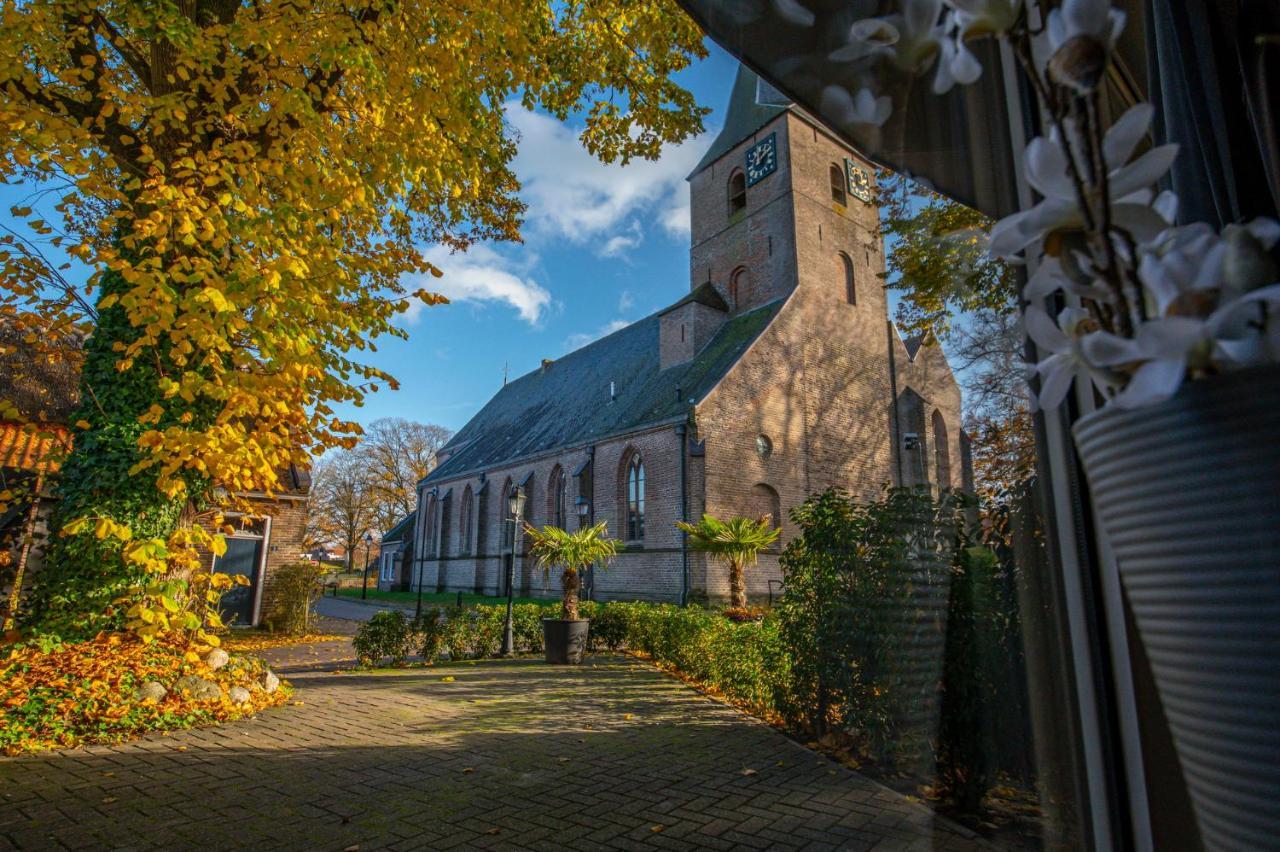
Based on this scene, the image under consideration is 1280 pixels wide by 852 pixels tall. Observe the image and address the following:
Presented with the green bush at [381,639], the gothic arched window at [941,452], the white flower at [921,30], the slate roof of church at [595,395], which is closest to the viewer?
the white flower at [921,30]

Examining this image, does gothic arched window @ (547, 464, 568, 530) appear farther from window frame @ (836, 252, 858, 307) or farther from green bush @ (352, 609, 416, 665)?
window frame @ (836, 252, 858, 307)

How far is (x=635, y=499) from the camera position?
2122cm

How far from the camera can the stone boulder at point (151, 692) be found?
529 cm

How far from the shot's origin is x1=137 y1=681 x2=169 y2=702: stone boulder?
5293 millimetres

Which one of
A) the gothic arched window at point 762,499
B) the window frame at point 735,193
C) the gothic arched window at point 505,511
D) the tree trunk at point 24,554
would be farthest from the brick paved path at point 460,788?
the gothic arched window at point 505,511

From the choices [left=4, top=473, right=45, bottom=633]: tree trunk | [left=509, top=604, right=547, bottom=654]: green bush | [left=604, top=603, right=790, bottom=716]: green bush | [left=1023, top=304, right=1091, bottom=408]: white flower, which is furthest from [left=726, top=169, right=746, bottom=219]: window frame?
[left=1023, top=304, right=1091, bottom=408]: white flower

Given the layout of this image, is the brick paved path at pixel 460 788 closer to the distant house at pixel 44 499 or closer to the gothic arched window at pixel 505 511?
the distant house at pixel 44 499

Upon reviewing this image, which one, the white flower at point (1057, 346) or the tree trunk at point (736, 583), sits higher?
the white flower at point (1057, 346)

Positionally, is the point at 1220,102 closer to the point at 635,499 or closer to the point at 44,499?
the point at 44,499

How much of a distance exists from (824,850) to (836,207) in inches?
161

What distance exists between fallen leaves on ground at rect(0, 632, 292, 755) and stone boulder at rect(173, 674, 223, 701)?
0.03 meters

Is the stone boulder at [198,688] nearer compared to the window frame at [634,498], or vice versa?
the stone boulder at [198,688]

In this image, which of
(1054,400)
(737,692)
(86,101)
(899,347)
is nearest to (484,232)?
(86,101)

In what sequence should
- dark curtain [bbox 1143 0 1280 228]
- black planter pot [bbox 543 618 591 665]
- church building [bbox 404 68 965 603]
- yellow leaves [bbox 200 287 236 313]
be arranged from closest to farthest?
dark curtain [bbox 1143 0 1280 228] → yellow leaves [bbox 200 287 236 313] → black planter pot [bbox 543 618 591 665] → church building [bbox 404 68 965 603]
